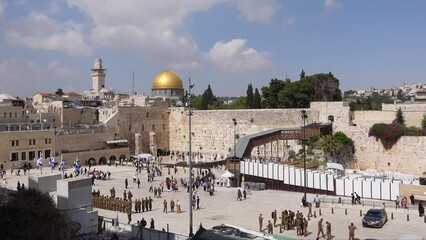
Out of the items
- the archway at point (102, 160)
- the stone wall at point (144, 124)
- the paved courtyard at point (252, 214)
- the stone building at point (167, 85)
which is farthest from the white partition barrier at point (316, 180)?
the stone building at point (167, 85)

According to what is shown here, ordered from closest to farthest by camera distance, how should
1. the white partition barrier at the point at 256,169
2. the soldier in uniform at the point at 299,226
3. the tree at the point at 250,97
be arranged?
the soldier in uniform at the point at 299,226, the white partition barrier at the point at 256,169, the tree at the point at 250,97

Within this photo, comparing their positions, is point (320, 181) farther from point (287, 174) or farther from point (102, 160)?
point (102, 160)

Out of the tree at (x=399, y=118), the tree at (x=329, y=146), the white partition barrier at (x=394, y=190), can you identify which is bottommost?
the white partition barrier at (x=394, y=190)

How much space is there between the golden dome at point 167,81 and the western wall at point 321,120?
54.5 feet

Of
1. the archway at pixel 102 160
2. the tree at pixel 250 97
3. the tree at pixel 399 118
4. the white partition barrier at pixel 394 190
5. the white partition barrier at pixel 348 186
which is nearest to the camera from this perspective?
the white partition barrier at pixel 394 190

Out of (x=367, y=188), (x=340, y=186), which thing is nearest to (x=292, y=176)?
(x=340, y=186)

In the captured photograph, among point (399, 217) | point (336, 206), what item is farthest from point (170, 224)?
point (399, 217)

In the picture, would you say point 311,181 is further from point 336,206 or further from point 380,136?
point 380,136

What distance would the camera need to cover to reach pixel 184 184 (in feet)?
94.1

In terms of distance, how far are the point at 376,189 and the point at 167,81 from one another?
49.3 meters

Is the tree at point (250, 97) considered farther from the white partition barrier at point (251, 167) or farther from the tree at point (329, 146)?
the white partition barrier at point (251, 167)

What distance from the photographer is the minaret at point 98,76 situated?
7721 cm

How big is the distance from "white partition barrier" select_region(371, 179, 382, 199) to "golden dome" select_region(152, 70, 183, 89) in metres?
48.6

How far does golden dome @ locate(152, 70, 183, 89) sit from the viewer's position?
69.8 metres
